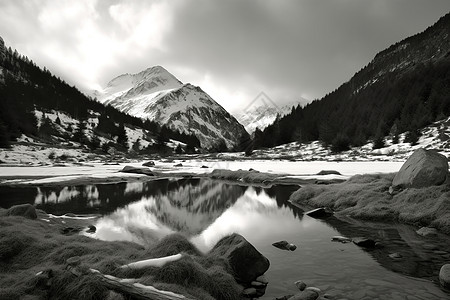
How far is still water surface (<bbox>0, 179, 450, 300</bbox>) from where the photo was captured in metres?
8.84

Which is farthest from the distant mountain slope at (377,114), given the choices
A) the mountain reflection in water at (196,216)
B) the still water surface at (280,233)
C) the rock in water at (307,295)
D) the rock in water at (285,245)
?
the rock in water at (307,295)

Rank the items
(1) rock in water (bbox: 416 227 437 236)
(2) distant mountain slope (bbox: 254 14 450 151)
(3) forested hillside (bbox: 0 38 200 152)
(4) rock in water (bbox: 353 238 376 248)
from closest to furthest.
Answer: (4) rock in water (bbox: 353 238 376 248) → (1) rock in water (bbox: 416 227 437 236) → (2) distant mountain slope (bbox: 254 14 450 151) → (3) forested hillside (bbox: 0 38 200 152)

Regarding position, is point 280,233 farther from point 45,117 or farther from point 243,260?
point 45,117

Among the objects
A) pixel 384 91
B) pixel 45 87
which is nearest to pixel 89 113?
pixel 45 87

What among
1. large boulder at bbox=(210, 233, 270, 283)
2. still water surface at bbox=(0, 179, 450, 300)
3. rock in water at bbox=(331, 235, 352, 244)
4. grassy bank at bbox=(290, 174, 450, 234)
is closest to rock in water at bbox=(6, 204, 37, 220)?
still water surface at bbox=(0, 179, 450, 300)

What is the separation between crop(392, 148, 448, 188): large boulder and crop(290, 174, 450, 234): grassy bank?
566 mm

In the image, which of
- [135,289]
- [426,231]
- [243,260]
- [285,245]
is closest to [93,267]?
[135,289]

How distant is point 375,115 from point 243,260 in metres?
135

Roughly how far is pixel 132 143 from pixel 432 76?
155583 millimetres

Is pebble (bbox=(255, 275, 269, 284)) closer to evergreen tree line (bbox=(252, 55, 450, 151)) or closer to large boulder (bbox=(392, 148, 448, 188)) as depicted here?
large boulder (bbox=(392, 148, 448, 188))

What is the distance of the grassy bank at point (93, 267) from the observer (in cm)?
671

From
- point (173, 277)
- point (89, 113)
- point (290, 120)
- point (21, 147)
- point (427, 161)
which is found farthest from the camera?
point (89, 113)

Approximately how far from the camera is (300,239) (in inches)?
547

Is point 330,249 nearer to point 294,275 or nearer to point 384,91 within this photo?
point 294,275
